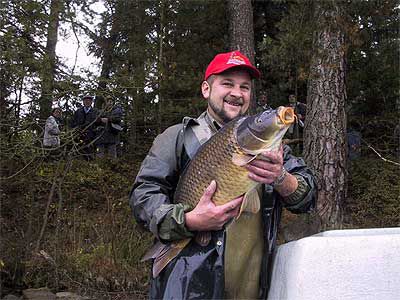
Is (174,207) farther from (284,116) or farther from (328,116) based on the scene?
(328,116)

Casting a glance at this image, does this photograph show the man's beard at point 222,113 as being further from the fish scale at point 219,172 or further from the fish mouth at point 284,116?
the fish mouth at point 284,116

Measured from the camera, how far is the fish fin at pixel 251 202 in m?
2.06

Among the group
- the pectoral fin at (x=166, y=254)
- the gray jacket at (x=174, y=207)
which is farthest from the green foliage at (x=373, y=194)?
the pectoral fin at (x=166, y=254)

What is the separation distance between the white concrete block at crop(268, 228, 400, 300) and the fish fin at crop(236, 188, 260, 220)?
1.03 feet

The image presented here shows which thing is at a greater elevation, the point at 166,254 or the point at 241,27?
the point at 241,27

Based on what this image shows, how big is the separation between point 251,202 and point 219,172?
19cm

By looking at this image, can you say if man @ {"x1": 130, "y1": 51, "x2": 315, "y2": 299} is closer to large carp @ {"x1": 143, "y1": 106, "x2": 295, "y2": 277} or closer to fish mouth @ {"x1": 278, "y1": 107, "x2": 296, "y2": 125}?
large carp @ {"x1": 143, "y1": 106, "x2": 295, "y2": 277}

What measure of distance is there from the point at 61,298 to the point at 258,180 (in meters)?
5.49

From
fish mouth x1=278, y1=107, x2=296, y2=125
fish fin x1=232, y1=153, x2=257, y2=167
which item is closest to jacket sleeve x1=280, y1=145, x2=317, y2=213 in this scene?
fish fin x1=232, y1=153, x2=257, y2=167

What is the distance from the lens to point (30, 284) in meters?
7.30

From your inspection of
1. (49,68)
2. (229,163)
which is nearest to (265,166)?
(229,163)

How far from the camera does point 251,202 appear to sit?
2.12 meters

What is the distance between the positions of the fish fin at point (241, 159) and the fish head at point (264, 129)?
19mm

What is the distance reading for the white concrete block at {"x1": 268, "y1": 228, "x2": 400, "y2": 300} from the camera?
1.79 meters
